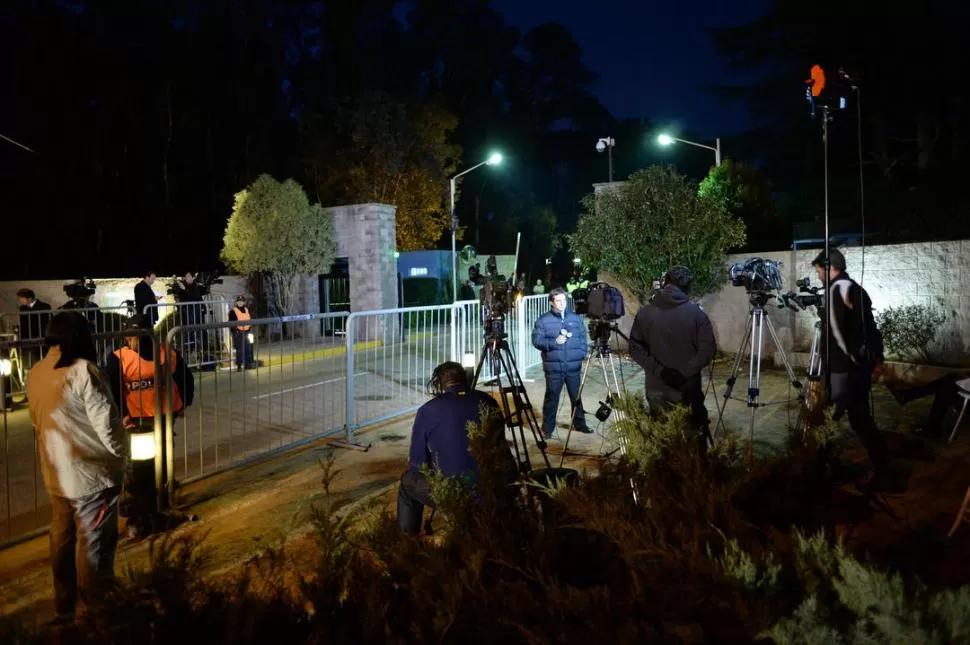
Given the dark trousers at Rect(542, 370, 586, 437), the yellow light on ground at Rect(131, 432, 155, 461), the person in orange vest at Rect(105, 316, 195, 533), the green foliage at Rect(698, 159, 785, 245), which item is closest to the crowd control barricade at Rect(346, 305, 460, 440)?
the dark trousers at Rect(542, 370, 586, 437)

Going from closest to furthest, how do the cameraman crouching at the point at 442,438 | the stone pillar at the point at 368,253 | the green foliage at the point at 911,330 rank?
the cameraman crouching at the point at 442,438
the green foliage at the point at 911,330
the stone pillar at the point at 368,253

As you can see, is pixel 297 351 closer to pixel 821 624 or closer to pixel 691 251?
pixel 691 251

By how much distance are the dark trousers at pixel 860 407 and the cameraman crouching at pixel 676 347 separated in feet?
3.21

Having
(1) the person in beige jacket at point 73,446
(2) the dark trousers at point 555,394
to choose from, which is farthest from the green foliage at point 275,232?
(1) the person in beige jacket at point 73,446

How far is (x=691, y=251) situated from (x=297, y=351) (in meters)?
7.68

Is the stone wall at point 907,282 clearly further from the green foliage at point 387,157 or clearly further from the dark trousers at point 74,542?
the green foliage at point 387,157

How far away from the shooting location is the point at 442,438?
13.2 ft

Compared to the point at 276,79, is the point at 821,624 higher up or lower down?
lower down

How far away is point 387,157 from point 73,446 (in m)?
26.4

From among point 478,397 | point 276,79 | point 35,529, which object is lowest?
point 35,529

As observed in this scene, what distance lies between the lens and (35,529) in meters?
5.22

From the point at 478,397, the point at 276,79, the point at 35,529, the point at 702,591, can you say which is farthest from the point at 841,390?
the point at 276,79

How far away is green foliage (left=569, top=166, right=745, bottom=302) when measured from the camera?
1227cm

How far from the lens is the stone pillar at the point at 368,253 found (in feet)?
60.2
